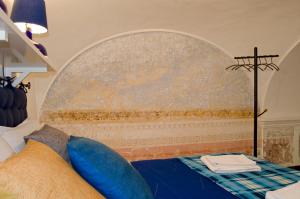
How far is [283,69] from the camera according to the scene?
3398 mm

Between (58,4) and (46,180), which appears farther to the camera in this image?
(58,4)

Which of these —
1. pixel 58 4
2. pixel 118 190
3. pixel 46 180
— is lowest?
pixel 118 190

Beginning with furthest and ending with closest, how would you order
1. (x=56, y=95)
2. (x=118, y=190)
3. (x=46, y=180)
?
(x=56, y=95)
(x=118, y=190)
(x=46, y=180)

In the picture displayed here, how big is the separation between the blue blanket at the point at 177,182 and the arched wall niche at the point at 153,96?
3.35 feet

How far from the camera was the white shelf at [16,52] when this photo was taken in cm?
88

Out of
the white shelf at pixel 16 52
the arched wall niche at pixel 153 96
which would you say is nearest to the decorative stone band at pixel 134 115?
the arched wall niche at pixel 153 96

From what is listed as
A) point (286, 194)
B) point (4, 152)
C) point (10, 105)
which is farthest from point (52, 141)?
point (286, 194)

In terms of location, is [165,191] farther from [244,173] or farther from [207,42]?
[207,42]

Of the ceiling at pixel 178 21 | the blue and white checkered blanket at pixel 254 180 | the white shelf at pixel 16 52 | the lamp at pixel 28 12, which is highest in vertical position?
the ceiling at pixel 178 21

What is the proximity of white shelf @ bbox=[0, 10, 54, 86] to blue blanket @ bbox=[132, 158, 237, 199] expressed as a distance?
97cm

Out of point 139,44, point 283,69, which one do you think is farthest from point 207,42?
point 283,69

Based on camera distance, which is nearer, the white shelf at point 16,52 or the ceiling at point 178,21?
the white shelf at point 16,52

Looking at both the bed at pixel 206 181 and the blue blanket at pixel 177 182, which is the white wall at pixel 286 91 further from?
the blue blanket at pixel 177 182

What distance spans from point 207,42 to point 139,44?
78cm
